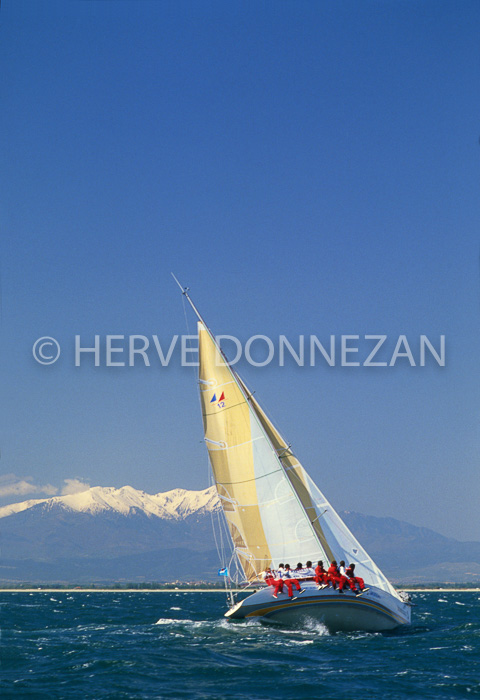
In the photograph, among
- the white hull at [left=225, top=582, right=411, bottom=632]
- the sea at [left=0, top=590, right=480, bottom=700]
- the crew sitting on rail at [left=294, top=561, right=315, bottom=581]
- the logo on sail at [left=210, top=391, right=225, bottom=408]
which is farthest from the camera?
the logo on sail at [left=210, top=391, right=225, bottom=408]

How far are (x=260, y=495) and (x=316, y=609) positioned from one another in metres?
6.68

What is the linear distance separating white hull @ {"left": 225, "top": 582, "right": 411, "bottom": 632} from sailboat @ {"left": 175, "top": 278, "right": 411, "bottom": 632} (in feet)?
5.07

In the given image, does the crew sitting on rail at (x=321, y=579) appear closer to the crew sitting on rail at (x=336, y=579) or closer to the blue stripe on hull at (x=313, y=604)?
the crew sitting on rail at (x=336, y=579)

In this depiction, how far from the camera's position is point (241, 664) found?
24.1 m

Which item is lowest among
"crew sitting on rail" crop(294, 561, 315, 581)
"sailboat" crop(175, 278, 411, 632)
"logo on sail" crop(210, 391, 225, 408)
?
"crew sitting on rail" crop(294, 561, 315, 581)

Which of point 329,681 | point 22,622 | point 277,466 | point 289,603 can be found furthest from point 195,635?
point 22,622

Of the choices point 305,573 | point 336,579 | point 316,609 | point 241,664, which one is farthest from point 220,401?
point 241,664

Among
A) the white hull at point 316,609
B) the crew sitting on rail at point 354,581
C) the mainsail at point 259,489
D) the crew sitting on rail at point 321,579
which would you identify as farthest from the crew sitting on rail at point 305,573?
the mainsail at point 259,489

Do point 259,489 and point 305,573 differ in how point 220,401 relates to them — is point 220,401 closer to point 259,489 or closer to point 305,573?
point 259,489

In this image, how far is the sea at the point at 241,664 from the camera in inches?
812

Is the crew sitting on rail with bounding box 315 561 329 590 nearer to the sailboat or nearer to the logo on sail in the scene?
the sailboat

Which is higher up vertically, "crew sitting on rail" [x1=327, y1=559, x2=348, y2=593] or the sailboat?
the sailboat

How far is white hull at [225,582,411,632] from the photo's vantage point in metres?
30.0

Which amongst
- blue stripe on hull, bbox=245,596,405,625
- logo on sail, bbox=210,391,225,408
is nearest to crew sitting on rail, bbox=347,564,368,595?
blue stripe on hull, bbox=245,596,405,625
